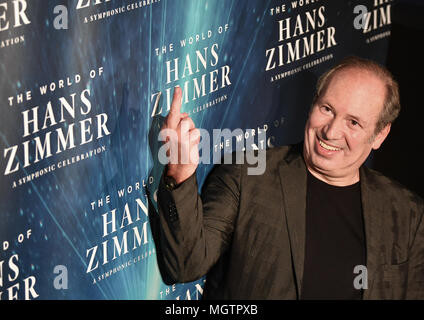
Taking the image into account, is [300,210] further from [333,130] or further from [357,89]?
[357,89]

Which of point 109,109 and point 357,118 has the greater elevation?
point 109,109

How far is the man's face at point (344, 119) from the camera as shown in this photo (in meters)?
2.86

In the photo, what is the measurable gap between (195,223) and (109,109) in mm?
440

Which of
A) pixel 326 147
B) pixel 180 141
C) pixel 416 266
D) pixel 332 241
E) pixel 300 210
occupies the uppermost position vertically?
pixel 180 141

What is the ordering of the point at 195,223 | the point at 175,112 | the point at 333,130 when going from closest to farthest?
the point at 175,112, the point at 195,223, the point at 333,130

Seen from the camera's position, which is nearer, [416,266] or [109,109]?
[109,109]

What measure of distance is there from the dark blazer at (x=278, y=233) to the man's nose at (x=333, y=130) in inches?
8.0

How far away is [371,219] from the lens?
3008mm

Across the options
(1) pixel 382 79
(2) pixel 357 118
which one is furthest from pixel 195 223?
(1) pixel 382 79

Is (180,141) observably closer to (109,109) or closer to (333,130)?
(109,109)

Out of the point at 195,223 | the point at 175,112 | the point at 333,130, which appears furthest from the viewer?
the point at 333,130

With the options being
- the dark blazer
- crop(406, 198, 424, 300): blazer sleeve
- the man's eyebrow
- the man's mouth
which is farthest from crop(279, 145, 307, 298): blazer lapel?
crop(406, 198, 424, 300): blazer sleeve

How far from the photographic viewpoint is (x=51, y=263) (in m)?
2.57

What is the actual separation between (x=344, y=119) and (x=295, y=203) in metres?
0.34
